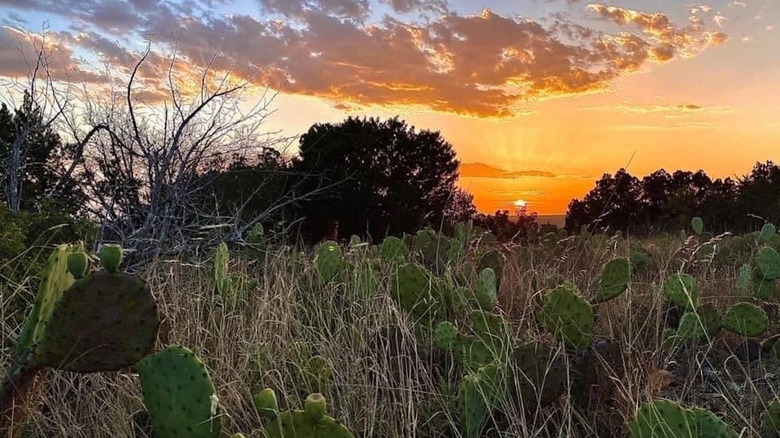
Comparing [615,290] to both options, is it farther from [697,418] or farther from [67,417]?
[67,417]

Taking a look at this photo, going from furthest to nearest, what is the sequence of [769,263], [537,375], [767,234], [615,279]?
[767,234], [769,263], [615,279], [537,375]

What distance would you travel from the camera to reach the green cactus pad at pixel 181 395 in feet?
6.27

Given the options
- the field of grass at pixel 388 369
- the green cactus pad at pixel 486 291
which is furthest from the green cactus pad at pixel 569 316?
the green cactus pad at pixel 486 291

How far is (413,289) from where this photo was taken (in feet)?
11.0

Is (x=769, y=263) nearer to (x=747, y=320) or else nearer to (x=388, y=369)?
(x=747, y=320)

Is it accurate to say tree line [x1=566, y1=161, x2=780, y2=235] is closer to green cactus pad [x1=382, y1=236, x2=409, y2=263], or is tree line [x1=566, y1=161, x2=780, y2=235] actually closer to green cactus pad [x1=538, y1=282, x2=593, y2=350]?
green cactus pad [x1=382, y1=236, x2=409, y2=263]

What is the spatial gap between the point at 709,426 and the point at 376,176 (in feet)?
25.0

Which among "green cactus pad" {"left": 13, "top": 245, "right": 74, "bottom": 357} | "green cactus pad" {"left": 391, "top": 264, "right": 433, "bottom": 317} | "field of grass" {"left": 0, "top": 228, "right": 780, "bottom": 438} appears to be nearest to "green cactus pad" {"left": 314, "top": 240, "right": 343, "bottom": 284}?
"field of grass" {"left": 0, "top": 228, "right": 780, "bottom": 438}

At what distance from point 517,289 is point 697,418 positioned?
2286mm

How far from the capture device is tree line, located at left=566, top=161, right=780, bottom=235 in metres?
9.59

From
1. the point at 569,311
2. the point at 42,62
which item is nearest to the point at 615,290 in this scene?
the point at 569,311

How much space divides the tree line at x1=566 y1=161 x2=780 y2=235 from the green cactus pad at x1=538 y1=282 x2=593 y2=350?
5544 mm

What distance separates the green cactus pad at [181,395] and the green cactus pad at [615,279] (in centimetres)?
203

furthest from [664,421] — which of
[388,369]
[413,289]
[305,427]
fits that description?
[413,289]
